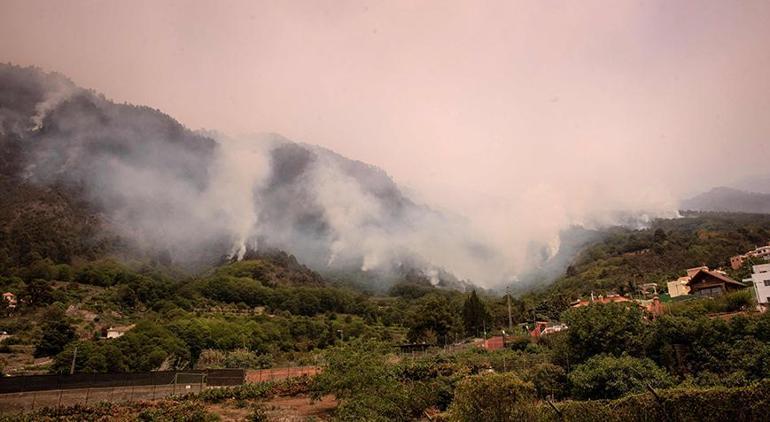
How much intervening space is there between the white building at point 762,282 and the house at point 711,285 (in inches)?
121

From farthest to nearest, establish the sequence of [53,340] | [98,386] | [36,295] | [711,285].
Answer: [36,295]
[53,340]
[711,285]
[98,386]

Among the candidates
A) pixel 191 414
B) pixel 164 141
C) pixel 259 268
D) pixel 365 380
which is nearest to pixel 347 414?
pixel 365 380

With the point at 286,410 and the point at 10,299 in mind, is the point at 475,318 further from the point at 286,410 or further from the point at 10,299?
the point at 10,299

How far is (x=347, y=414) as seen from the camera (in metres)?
18.9

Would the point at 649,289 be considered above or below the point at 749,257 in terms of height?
below

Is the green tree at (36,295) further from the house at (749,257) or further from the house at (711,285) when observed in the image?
the house at (749,257)

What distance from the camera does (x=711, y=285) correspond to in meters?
41.2

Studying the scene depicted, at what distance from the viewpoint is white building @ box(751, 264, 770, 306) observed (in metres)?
34.6

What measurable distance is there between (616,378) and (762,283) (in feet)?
79.1

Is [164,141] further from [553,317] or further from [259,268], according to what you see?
[553,317]

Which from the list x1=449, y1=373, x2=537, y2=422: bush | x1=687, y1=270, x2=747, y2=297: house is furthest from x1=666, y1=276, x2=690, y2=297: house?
x1=449, y1=373, x2=537, y2=422: bush

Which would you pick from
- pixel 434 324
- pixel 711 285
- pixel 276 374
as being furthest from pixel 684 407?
pixel 434 324

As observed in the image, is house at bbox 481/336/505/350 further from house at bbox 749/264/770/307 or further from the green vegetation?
house at bbox 749/264/770/307

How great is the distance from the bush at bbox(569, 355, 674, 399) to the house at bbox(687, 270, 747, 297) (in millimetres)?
24089
